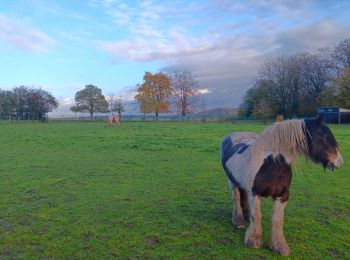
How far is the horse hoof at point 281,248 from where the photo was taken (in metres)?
4.22

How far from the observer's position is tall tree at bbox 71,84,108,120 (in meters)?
84.8

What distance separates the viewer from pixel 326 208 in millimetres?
6176

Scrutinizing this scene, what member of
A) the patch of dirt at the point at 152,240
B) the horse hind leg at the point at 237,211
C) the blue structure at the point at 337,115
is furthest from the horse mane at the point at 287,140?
the blue structure at the point at 337,115

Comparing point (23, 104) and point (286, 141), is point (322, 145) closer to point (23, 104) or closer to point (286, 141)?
point (286, 141)

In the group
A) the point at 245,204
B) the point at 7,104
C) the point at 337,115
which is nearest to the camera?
the point at 245,204

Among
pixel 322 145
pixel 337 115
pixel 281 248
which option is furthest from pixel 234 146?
pixel 337 115

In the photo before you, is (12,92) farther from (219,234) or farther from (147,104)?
(219,234)

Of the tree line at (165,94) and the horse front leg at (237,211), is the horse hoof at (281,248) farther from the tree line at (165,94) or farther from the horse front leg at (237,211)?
the tree line at (165,94)

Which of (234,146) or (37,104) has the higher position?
(37,104)

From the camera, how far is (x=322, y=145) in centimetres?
411

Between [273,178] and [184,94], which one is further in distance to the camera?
[184,94]

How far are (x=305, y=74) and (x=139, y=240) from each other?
196ft

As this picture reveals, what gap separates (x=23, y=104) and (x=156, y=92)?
101 ft

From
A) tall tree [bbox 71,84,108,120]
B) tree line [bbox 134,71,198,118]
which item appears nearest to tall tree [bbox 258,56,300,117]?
tree line [bbox 134,71,198,118]
